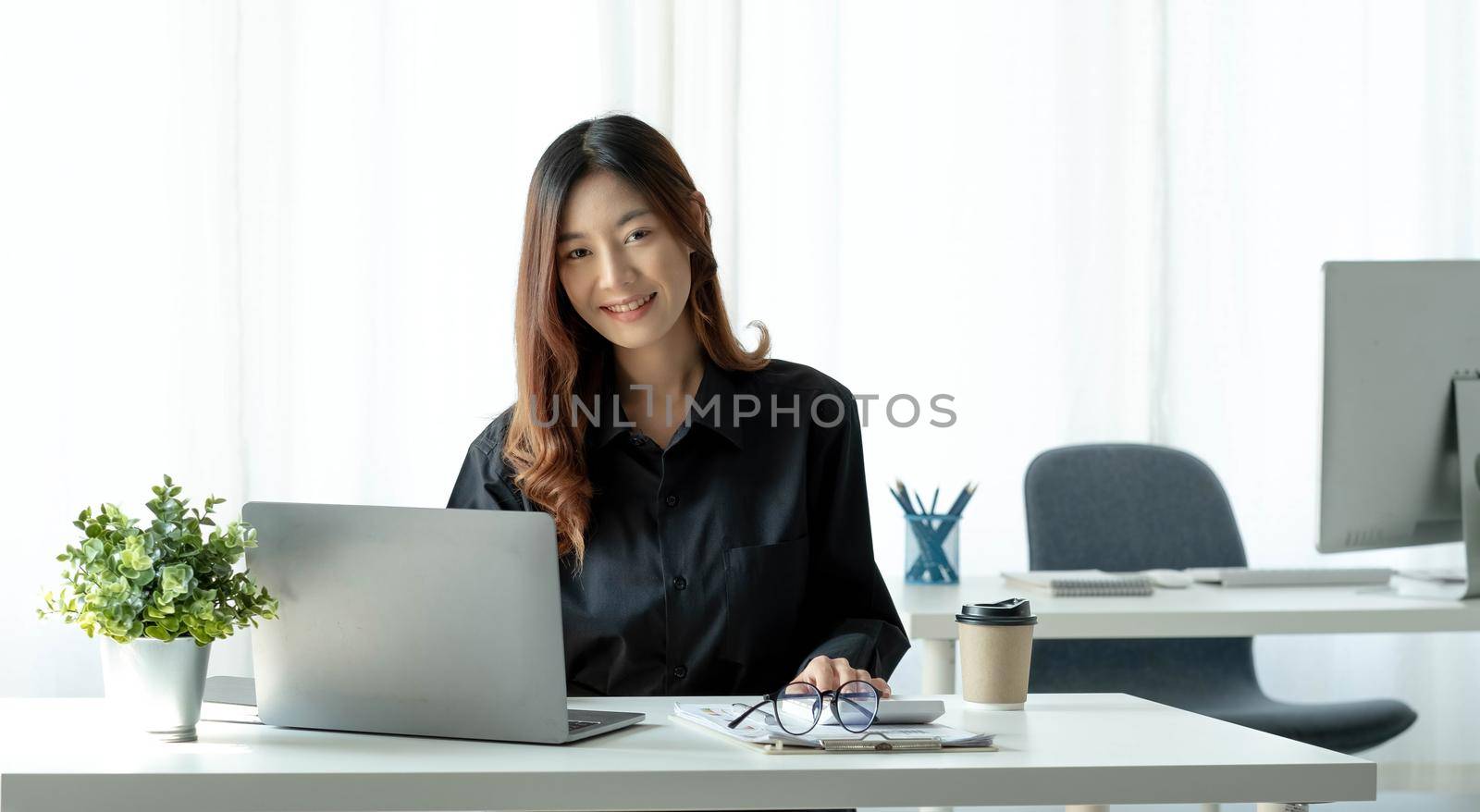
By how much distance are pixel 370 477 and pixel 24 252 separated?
0.90 m

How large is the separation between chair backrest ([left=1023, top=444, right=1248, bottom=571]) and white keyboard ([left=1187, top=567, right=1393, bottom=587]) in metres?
0.27

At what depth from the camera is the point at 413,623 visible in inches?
49.2

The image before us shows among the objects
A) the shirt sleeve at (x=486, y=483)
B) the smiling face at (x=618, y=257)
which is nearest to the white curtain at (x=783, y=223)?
the shirt sleeve at (x=486, y=483)

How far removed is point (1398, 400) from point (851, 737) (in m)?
1.44

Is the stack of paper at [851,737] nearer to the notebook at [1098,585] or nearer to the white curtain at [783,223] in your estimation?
the notebook at [1098,585]

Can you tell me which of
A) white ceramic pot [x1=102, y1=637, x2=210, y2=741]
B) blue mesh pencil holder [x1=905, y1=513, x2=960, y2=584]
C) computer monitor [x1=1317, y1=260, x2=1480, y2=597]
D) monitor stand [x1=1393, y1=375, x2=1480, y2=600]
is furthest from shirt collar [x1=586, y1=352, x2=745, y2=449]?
monitor stand [x1=1393, y1=375, x2=1480, y2=600]

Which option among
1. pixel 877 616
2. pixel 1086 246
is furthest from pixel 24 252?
pixel 1086 246

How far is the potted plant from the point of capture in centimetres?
125

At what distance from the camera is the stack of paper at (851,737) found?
3.99 feet

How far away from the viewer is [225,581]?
50.1 inches

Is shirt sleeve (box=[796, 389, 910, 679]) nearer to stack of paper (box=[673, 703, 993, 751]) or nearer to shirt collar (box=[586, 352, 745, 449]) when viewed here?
shirt collar (box=[586, 352, 745, 449])

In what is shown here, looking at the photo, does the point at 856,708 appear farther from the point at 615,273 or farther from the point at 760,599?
the point at 615,273

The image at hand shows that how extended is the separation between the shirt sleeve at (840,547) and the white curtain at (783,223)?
4.45 ft

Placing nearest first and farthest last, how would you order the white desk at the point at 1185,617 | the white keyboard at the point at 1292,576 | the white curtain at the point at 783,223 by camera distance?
the white desk at the point at 1185,617 < the white keyboard at the point at 1292,576 < the white curtain at the point at 783,223
